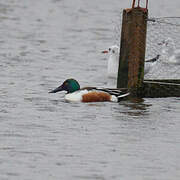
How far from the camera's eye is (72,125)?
881 centimetres

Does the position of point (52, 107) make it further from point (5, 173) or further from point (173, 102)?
point (5, 173)

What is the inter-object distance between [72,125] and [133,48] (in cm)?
245

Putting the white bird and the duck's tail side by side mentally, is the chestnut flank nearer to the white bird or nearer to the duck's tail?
the duck's tail

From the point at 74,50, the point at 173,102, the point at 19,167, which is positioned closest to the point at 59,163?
the point at 19,167

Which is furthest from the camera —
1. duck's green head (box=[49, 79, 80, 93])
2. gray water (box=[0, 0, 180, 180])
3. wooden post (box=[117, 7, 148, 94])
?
duck's green head (box=[49, 79, 80, 93])

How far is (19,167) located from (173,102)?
4.62 m

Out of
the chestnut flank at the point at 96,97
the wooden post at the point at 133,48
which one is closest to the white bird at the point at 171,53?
the wooden post at the point at 133,48

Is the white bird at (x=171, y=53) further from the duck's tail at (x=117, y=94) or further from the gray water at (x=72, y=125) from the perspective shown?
the duck's tail at (x=117, y=94)

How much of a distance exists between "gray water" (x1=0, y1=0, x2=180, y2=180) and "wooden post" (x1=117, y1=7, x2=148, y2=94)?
1.34 ft

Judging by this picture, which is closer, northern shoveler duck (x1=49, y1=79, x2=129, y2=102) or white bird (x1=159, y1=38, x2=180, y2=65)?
northern shoveler duck (x1=49, y1=79, x2=129, y2=102)

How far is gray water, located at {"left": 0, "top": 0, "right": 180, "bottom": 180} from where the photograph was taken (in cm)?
688

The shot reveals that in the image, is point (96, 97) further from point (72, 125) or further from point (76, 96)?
point (72, 125)

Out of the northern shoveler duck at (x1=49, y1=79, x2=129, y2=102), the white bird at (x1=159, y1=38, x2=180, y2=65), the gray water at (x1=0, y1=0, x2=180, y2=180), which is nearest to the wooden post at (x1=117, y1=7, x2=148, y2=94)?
the northern shoveler duck at (x1=49, y1=79, x2=129, y2=102)

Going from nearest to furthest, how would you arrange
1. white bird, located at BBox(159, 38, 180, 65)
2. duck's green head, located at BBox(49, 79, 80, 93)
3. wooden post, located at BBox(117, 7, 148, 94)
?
1. wooden post, located at BBox(117, 7, 148, 94)
2. duck's green head, located at BBox(49, 79, 80, 93)
3. white bird, located at BBox(159, 38, 180, 65)
